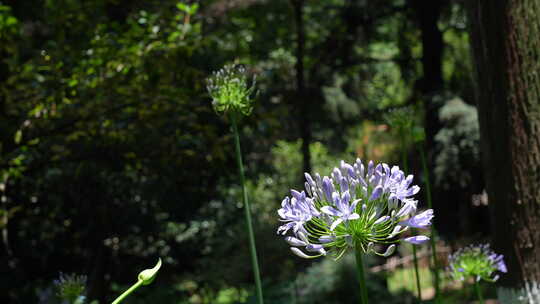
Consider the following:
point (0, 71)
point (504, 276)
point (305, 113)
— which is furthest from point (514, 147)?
point (305, 113)

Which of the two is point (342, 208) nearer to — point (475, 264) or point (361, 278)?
point (361, 278)

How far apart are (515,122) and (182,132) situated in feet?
12.4

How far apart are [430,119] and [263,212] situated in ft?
14.9

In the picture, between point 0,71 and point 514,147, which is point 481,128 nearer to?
point 514,147

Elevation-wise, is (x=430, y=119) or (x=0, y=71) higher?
(x=0, y=71)

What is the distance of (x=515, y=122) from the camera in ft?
9.39

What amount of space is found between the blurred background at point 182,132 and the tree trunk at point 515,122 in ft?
7.89

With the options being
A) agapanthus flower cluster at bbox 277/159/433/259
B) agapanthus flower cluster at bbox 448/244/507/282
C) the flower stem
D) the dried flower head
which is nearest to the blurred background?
the dried flower head

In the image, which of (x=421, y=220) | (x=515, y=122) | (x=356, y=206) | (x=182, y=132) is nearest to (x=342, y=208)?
(x=356, y=206)

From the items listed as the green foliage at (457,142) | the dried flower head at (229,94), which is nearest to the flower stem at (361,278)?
the dried flower head at (229,94)

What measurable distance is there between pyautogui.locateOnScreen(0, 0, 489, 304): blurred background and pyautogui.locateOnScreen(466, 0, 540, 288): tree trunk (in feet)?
7.89

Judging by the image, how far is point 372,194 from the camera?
120cm

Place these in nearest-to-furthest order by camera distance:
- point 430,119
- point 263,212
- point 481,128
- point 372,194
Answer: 1. point 372,194
2. point 481,128
3. point 430,119
4. point 263,212

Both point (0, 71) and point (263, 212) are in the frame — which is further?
point (263, 212)
